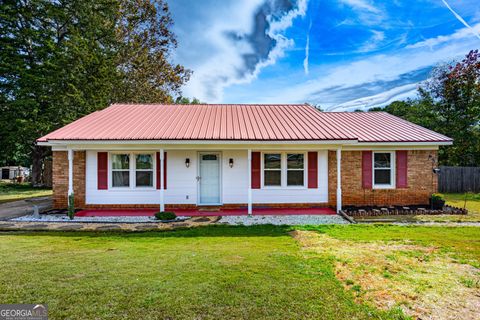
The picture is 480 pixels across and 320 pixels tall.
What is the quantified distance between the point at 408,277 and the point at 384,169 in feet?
25.6

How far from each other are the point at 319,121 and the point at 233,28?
7993mm

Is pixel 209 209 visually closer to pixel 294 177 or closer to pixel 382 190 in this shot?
pixel 294 177

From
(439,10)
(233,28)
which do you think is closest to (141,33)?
(233,28)

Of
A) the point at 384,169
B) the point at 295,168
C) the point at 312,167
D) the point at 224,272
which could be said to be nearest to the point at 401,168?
the point at 384,169

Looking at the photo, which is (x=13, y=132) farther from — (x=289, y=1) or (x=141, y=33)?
(x=289, y=1)

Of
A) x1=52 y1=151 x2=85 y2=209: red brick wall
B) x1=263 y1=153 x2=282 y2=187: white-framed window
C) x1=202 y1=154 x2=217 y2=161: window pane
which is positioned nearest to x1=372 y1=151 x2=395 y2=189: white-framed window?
x1=263 y1=153 x2=282 y2=187: white-framed window

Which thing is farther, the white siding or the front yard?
the white siding

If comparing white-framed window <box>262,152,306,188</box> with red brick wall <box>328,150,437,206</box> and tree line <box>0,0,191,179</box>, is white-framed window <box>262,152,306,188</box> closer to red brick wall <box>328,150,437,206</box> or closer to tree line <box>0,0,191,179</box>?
red brick wall <box>328,150,437,206</box>

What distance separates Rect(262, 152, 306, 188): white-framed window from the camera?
10.9m

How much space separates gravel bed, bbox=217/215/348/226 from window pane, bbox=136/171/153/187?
3536 millimetres

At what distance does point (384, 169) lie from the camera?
11.2 meters

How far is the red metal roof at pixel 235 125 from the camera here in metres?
9.91

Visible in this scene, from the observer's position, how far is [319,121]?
12.1 m

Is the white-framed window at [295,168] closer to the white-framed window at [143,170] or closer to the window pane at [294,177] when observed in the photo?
the window pane at [294,177]
